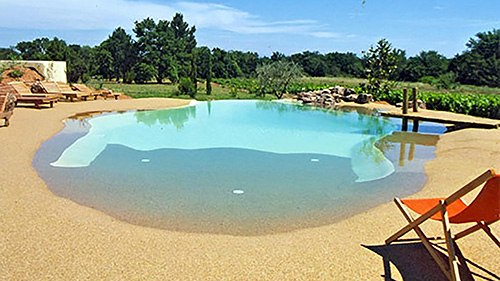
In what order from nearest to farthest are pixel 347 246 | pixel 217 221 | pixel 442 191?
1. pixel 347 246
2. pixel 217 221
3. pixel 442 191

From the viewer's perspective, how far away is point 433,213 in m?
3.04

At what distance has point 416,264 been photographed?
10.6 feet

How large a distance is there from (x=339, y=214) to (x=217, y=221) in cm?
158

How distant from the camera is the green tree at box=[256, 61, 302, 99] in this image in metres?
23.5

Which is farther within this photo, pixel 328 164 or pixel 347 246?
pixel 328 164

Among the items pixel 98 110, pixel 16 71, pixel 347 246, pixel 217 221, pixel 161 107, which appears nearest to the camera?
pixel 347 246

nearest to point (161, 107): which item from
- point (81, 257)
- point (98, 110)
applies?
point (98, 110)

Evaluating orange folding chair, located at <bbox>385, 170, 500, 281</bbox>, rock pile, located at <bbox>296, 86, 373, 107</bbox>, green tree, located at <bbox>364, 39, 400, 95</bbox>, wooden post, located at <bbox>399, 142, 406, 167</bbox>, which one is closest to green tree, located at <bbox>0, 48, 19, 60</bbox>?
rock pile, located at <bbox>296, 86, 373, 107</bbox>

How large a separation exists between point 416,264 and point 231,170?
175 inches

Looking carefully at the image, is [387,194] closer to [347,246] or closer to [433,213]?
[347,246]

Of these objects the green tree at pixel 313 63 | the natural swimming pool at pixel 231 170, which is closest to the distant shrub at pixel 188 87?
the natural swimming pool at pixel 231 170

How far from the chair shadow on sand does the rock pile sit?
16889 millimetres

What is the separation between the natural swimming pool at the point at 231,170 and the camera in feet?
16.4

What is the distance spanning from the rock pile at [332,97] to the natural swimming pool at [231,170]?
7.19 m
